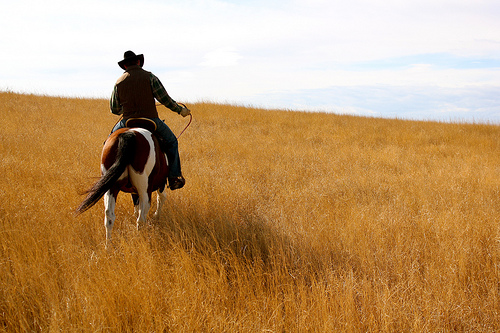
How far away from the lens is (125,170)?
3.62 m

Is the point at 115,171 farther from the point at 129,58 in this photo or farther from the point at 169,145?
the point at 129,58

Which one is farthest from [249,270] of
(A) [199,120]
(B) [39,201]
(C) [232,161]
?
(A) [199,120]

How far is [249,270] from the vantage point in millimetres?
3221

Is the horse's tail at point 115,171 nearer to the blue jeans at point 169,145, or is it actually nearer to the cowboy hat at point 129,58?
the blue jeans at point 169,145

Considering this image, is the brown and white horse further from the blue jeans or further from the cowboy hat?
the cowboy hat

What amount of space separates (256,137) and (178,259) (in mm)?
7777

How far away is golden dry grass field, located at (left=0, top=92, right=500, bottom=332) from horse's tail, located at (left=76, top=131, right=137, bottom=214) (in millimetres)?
535

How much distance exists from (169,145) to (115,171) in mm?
1162

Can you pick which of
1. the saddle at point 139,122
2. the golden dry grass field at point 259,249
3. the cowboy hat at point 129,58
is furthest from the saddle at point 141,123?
the golden dry grass field at point 259,249

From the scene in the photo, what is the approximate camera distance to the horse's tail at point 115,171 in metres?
3.37

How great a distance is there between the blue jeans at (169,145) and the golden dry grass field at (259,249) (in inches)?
25.4

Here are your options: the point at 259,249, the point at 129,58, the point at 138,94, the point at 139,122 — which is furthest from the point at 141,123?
the point at 259,249

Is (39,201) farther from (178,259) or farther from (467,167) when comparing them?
(467,167)

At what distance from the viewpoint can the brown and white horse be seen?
11.2ft
